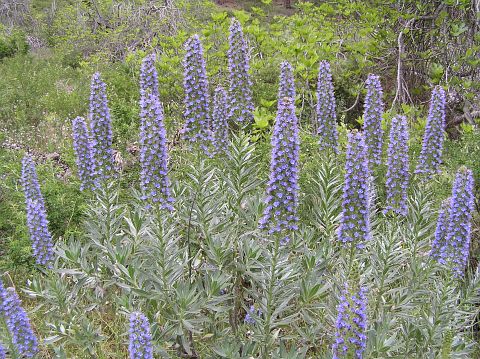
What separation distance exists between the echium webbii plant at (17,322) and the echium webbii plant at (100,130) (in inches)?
51.5

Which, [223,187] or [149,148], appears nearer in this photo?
[149,148]

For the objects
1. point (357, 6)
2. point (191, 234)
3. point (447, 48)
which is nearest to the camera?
point (191, 234)

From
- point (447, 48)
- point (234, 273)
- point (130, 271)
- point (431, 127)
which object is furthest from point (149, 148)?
point (447, 48)

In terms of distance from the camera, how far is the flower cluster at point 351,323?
2135 millimetres

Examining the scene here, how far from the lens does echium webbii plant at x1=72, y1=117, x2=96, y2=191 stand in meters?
3.87

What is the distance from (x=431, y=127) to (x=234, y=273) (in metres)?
1.92

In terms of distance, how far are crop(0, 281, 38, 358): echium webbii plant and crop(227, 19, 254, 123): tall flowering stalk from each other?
2162mm

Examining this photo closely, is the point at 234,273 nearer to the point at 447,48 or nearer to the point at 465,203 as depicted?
the point at 465,203

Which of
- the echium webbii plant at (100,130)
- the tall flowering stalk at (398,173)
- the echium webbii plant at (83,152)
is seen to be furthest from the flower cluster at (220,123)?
the tall flowering stalk at (398,173)

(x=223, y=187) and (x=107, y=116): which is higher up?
(x=107, y=116)

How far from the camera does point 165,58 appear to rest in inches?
296

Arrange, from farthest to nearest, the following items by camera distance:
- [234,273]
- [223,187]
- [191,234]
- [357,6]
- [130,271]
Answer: [357,6] → [223,187] → [191,234] → [234,273] → [130,271]

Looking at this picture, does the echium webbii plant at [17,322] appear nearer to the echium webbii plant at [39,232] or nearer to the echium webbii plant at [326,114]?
the echium webbii plant at [39,232]

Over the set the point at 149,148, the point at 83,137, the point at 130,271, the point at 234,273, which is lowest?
the point at 234,273
